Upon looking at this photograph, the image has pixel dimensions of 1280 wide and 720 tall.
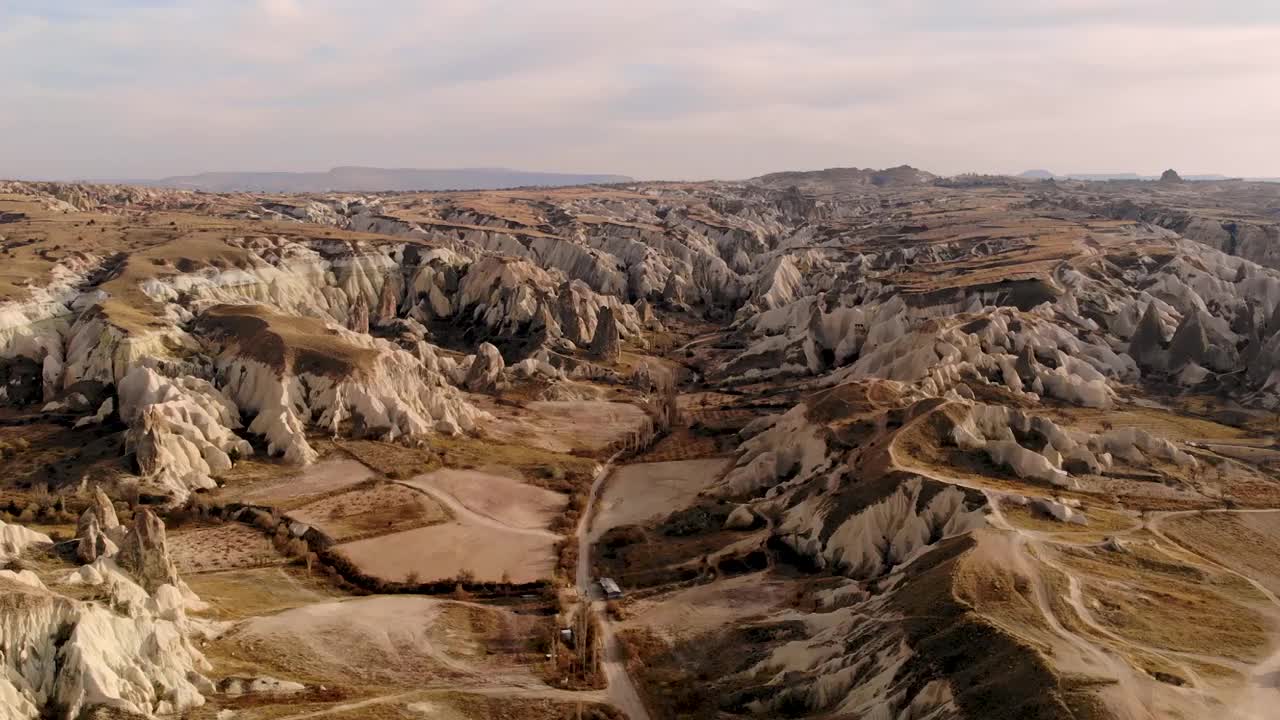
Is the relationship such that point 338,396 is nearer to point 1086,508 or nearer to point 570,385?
point 570,385

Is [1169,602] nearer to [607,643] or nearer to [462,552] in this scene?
[607,643]

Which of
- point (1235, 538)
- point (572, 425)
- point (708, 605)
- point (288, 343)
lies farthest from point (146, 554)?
point (1235, 538)

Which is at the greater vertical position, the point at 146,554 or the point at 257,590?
the point at 146,554

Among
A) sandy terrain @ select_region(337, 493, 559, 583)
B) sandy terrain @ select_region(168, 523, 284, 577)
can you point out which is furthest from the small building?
sandy terrain @ select_region(168, 523, 284, 577)

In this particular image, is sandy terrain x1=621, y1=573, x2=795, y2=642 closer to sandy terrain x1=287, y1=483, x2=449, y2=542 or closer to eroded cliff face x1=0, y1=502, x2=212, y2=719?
sandy terrain x1=287, y1=483, x2=449, y2=542

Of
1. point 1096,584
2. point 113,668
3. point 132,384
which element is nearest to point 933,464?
point 1096,584
